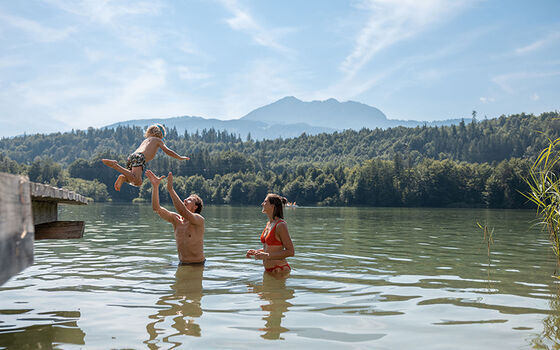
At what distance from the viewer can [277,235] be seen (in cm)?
1014

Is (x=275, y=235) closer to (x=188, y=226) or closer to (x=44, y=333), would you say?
(x=188, y=226)

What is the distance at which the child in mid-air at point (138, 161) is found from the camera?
10090 mm

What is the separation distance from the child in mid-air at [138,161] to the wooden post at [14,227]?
6.52 m

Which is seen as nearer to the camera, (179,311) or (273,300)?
(179,311)

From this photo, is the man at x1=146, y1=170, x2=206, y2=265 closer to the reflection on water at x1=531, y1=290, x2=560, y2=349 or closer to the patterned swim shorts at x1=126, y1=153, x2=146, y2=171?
the patterned swim shorts at x1=126, y1=153, x2=146, y2=171

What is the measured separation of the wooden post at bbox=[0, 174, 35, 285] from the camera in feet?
10.1

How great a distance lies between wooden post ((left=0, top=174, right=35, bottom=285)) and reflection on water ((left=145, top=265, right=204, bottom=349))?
8.98 ft

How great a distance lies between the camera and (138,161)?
1044 centimetres

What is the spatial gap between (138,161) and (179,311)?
3.82 m

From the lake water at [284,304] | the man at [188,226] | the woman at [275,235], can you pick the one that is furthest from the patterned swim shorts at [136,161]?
the woman at [275,235]

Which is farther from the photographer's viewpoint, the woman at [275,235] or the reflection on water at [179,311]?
the woman at [275,235]

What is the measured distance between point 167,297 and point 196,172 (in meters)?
182

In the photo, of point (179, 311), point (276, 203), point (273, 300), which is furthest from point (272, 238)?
point (179, 311)

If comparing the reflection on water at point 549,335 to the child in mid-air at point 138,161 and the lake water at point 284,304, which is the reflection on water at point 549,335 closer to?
the lake water at point 284,304
